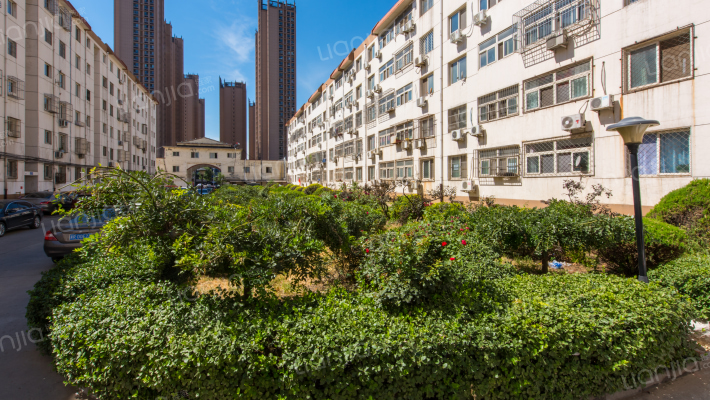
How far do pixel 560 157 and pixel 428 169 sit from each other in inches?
316

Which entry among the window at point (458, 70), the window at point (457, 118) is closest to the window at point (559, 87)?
the window at point (457, 118)


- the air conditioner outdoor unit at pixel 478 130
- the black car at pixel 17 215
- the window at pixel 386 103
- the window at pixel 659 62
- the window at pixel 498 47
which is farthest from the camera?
the window at pixel 386 103

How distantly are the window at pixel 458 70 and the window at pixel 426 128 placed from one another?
8.08ft

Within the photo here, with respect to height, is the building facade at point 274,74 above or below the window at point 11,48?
above

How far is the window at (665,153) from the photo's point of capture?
837 centimetres

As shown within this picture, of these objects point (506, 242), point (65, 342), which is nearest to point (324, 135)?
point (506, 242)

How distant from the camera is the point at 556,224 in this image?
5516 mm

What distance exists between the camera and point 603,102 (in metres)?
9.58

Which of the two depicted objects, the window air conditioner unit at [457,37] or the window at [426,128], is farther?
the window at [426,128]

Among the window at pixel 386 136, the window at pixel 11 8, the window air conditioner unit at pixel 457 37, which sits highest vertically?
the window at pixel 11 8

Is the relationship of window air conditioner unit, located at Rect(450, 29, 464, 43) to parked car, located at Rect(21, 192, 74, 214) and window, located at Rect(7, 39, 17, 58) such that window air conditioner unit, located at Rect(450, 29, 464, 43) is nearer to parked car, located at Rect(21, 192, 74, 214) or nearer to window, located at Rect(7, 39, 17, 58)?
parked car, located at Rect(21, 192, 74, 214)

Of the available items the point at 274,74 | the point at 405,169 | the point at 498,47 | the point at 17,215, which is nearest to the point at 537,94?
the point at 498,47

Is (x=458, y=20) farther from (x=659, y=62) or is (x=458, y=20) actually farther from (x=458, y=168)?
(x=659, y=62)

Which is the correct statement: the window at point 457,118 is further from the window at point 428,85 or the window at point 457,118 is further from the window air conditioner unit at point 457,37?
the window air conditioner unit at point 457,37
